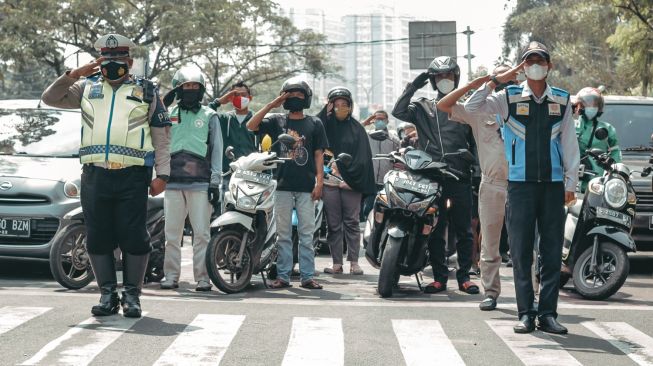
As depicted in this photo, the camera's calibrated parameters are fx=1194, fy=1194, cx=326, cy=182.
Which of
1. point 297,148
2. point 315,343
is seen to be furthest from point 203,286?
point 315,343

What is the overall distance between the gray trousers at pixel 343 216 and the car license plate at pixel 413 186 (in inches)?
104

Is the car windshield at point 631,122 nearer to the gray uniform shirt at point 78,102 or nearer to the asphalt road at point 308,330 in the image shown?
the asphalt road at point 308,330

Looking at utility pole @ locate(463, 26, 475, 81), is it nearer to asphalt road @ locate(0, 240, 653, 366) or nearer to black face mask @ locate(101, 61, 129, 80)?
asphalt road @ locate(0, 240, 653, 366)

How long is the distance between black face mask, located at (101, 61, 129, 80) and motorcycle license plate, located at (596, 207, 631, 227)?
444cm

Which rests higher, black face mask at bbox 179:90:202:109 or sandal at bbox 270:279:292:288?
black face mask at bbox 179:90:202:109

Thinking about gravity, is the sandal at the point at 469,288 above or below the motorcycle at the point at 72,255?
below

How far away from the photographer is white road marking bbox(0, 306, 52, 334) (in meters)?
7.75

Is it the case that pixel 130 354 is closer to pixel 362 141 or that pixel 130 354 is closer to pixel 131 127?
pixel 131 127

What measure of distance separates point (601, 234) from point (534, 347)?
306cm

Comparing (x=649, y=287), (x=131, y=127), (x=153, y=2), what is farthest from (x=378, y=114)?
(x=153, y=2)

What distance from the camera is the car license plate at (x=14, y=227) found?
35.7 ft

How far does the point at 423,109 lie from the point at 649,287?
9.39 ft

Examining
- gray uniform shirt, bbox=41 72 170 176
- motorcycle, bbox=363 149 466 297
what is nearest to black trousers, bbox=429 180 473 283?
motorcycle, bbox=363 149 466 297

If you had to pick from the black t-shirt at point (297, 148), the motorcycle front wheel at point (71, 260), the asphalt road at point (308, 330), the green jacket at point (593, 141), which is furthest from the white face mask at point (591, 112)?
the motorcycle front wheel at point (71, 260)
